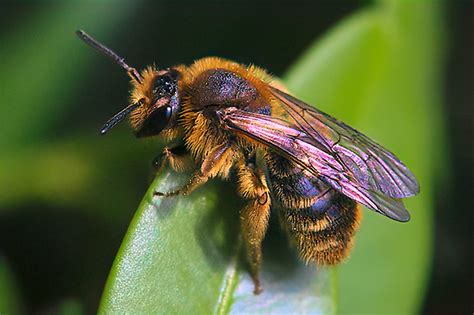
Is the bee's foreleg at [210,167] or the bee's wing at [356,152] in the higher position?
the bee's wing at [356,152]

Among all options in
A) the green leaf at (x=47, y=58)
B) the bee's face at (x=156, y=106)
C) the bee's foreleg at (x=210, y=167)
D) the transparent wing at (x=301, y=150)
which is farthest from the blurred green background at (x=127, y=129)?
the transparent wing at (x=301, y=150)

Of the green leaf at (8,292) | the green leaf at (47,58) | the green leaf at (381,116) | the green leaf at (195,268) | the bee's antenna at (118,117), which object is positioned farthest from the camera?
the green leaf at (47,58)

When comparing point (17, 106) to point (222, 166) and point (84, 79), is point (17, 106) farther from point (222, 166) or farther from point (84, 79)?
point (222, 166)

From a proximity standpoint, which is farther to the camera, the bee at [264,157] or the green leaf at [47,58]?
the green leaf at [47,58]

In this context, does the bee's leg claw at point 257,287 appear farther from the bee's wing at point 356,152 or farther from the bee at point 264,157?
the bee's wing at point 356,152

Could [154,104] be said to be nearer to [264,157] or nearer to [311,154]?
[264,157]

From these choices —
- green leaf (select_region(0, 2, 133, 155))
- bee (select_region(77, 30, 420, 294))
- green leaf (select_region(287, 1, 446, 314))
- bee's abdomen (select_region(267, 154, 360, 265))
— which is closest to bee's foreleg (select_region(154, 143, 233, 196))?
bee (select_region(77, 30, 420, 294))

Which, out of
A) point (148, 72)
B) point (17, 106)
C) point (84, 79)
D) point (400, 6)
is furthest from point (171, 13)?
point (148, 72)
